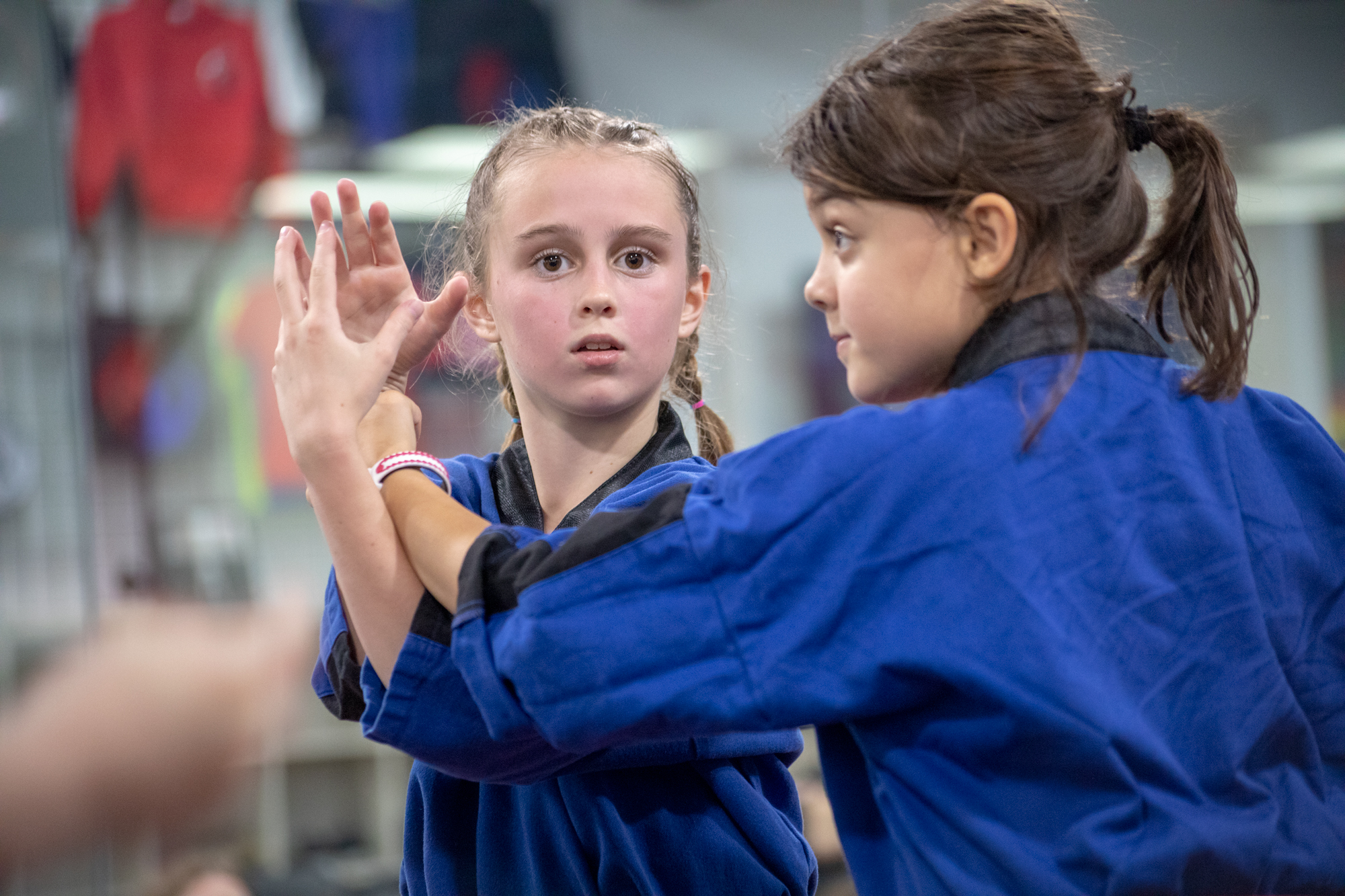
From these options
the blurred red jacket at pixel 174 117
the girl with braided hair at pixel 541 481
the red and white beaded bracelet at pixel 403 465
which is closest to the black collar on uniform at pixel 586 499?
the girl with braided hair at pixel 541 481

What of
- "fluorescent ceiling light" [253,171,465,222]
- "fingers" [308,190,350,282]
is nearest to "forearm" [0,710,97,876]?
"fingers" [308,190,350,282]

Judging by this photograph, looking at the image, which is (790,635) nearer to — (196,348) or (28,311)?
(28,311)

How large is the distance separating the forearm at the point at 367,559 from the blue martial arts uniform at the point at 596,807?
0.02 metres

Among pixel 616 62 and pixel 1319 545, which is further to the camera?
pixel 616 62

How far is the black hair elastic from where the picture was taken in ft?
2.73

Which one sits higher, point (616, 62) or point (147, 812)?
point (616, 62)

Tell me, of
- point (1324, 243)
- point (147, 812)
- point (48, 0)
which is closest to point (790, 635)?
point (147, 812)

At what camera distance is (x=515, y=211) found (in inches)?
39.6

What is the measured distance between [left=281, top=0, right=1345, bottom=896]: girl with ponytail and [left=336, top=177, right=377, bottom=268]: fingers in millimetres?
280

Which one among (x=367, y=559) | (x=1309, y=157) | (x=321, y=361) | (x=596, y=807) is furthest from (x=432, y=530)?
(x=1309, y=157)

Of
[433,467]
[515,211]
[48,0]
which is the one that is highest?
[48,0]

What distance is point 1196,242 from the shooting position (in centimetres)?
84

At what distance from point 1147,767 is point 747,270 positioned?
2.54 m

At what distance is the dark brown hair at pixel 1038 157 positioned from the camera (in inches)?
30.5
